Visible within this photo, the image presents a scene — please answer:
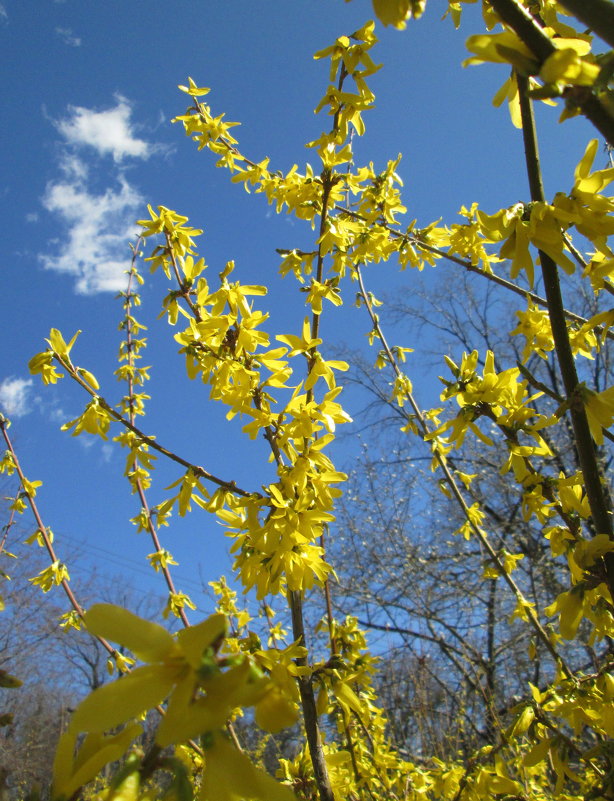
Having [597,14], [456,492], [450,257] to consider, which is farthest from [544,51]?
[456,492]

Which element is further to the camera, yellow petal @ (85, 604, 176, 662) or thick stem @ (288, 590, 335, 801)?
thick stem @ (288, 590, 335, 801)

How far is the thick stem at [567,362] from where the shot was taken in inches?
40.1

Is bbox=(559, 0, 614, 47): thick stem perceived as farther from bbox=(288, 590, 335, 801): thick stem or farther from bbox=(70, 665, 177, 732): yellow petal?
bbox=(288, 590, 335, 801): thick stem

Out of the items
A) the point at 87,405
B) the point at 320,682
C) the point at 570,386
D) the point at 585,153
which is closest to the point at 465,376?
the point at 570,386

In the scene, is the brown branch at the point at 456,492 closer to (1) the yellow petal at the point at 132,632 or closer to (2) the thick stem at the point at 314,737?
(2) the thick stem at the point at 314,737

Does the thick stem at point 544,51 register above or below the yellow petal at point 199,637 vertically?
above

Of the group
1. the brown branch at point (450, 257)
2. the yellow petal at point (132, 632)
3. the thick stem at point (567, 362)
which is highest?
the brown branch at point (450, 257)

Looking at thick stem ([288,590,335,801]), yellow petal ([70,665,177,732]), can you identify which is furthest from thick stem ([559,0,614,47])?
thick stem ([288,590,335,801])

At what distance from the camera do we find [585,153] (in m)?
1.05

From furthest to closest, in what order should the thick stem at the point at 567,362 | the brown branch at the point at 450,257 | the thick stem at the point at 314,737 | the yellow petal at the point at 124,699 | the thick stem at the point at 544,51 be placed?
1. the brown branch at the point at 450,257
2. the thick stem at the point at 314,737
3. the thick stem at the point at 567,362
4. the thick stem at the point at 544,51
5. the yellow petal at the point at 124,699

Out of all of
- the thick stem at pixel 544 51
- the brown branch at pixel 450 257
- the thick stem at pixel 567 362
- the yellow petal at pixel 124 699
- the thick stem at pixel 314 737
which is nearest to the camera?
the yellow petal at pixel 124 699

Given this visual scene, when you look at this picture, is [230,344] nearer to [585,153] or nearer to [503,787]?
[585,153]

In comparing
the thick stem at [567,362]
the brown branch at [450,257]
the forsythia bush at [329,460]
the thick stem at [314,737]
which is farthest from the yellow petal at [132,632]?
the brown branch at [450,257]

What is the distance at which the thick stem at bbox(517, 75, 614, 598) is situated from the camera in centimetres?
102
